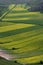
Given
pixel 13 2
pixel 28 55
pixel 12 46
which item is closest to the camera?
pixel 28 55

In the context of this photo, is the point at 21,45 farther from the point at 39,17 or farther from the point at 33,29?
the point at 39,17

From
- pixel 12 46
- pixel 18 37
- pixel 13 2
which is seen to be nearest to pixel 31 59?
pixel 12 46

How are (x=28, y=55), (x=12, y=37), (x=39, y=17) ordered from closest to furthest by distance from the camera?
(x=28, y=55), (x=12, y=37), (x=39, y=17)

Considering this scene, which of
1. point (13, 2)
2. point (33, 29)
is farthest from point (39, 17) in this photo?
point (13, 2)

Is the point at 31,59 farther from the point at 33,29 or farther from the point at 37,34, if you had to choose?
the point at 33,29

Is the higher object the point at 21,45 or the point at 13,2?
the point at 13,2

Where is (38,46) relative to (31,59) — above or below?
above

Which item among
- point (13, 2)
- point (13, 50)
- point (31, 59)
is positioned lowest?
point (31, 59)

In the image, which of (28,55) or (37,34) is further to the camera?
(37,34)

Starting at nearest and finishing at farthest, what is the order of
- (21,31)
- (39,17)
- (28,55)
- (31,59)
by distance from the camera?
(31,59), (28,55), (21,31), (39,17)
